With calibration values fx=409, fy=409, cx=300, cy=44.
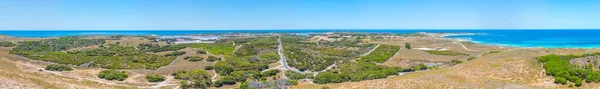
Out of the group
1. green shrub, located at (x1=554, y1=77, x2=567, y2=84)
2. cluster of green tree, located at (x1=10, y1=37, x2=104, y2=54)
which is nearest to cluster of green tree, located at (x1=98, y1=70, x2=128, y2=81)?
cluster of green tree, located at (x1=10, y1=37, x2=104, y2=54)

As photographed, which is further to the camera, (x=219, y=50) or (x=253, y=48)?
(x=253, y=48)

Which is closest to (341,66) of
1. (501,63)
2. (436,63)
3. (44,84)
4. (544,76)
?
(436,63)

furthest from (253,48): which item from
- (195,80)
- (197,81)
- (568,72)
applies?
(568,72)

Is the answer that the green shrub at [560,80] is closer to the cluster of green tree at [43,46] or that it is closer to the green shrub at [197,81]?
the green shrub at [197,81]

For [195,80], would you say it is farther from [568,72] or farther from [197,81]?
[568,72]

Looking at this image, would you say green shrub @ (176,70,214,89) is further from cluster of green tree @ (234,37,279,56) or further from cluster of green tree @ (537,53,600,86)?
cluster of green tree @ (537,53,600,86)

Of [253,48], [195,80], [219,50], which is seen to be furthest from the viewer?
[253,48]

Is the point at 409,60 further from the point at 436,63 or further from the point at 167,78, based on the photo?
the point at 167,78

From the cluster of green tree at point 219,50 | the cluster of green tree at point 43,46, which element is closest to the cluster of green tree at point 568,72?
the cluster of green tree at point 219,50
